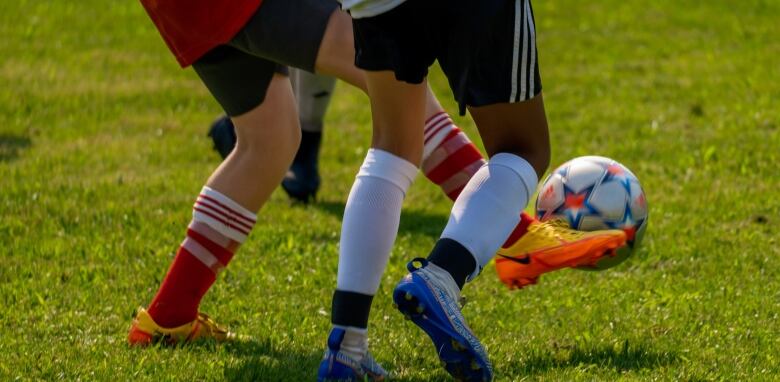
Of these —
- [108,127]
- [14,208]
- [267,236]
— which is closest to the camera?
[267,236]

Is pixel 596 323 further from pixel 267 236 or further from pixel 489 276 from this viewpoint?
pixel 267 236

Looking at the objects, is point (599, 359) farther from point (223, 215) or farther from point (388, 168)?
point (223, 215)

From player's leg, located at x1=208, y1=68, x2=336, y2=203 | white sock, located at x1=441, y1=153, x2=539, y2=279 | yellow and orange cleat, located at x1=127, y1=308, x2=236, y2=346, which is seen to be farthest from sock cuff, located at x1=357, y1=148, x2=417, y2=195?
player's leg, located at x1=208, y1=68, x2=336, y2=203

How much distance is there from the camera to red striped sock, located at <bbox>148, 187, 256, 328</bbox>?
4.42 meters

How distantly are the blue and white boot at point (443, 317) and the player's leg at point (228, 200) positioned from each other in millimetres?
1061

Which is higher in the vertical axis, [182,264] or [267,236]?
[182,264]

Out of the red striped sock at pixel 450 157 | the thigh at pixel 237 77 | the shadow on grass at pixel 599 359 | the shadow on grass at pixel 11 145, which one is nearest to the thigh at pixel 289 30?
the thigh at pixel 237 77

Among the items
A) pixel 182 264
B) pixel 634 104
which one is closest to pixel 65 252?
pixel 182 264

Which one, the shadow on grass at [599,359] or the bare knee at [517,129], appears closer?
the bare knee at [517,129]

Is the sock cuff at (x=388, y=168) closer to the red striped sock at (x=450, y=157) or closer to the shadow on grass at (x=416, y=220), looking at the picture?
the red striped sock at (x=450, y=157)

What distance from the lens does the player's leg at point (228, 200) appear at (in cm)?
440

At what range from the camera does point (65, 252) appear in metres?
5.68

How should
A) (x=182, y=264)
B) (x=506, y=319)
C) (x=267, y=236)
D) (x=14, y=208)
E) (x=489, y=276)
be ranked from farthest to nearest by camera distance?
1. (x=14, y=208)
2. (x=267, y=236)
3. (x=489, y=276)
4. (x=506, y=319)
5. (x=182, y=264)

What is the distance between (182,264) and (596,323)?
4.53ft
